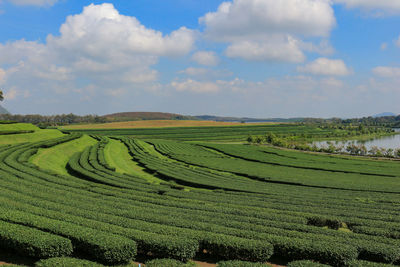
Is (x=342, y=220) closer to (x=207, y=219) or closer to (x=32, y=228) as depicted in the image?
(x=207, y=219)

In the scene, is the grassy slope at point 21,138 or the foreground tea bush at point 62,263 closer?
the foreground tea bush at point 62,263

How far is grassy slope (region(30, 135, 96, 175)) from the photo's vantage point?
118ft

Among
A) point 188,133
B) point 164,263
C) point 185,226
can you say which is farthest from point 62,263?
point 188,133

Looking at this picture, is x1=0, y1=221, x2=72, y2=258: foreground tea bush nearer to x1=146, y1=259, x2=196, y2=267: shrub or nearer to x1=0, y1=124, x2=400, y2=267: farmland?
x1=0, y1=124, x2=400, y2=267: farmland

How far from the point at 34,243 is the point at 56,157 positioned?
3681 cm

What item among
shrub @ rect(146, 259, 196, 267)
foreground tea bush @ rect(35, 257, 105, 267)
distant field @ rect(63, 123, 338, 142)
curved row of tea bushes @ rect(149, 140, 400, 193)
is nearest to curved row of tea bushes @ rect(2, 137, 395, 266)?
shrub @ rect(146, 259, 196, 267)

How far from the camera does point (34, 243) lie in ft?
32.3

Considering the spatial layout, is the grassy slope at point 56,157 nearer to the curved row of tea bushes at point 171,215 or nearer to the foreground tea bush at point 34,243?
the curved row of tea bushes at point 171,215

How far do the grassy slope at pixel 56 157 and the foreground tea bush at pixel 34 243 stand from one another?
2613cm

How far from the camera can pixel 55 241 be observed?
33.0ft

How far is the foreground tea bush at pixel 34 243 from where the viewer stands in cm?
989

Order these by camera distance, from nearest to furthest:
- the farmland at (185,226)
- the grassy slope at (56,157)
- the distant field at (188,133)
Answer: the farmland at (185,226)
the grassy slope at (56,157)
the distant field at (188,133)

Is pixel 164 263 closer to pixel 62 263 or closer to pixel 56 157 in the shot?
pixel 62 263

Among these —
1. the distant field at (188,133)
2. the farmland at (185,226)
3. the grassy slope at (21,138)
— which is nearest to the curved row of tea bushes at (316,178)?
the farmland at (185,226)
